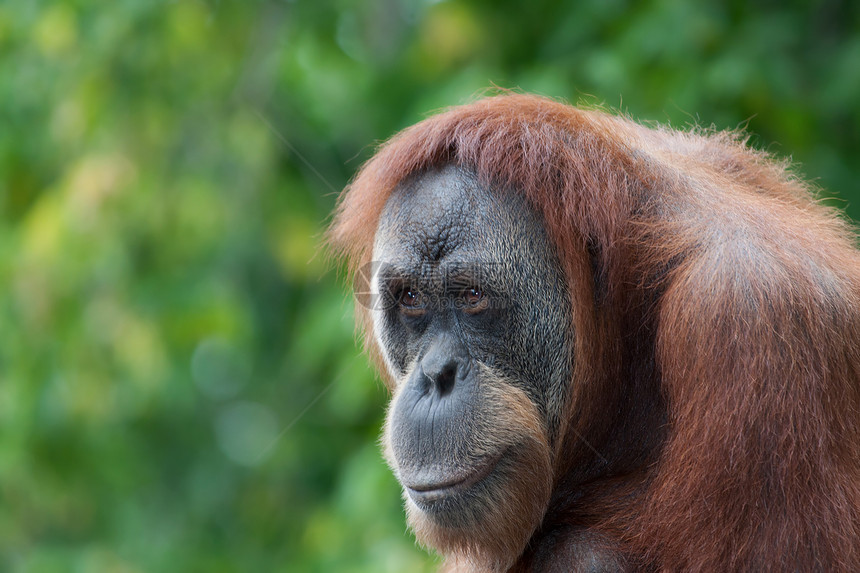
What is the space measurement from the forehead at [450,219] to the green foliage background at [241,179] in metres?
1.42

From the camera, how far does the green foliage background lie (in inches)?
165

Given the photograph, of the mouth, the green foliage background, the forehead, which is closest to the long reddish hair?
the forehead

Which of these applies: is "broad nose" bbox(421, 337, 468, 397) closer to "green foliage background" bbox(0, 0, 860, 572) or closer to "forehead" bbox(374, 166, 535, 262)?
"forehead" bbox(374, 166, 535, 262)

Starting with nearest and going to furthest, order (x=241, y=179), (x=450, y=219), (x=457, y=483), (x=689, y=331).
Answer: (x=689, y=331) < (x=457, y=483) < (x=450, y=219) < (x=241, y=179)

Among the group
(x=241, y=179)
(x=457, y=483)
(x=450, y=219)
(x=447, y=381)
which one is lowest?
(x=457, y=483)

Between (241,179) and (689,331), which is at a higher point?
(241,179)

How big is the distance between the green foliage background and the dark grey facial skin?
1.50 m

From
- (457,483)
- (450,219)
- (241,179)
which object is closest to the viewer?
(457,483)

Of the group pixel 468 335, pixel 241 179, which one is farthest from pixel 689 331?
pixel 241 179

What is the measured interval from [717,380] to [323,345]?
2.73 m

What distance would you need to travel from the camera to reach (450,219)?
2424mm

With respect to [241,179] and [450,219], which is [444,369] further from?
[241,179]

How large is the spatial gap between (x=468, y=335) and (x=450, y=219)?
32cm

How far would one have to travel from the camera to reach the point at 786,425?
195 centimetres
